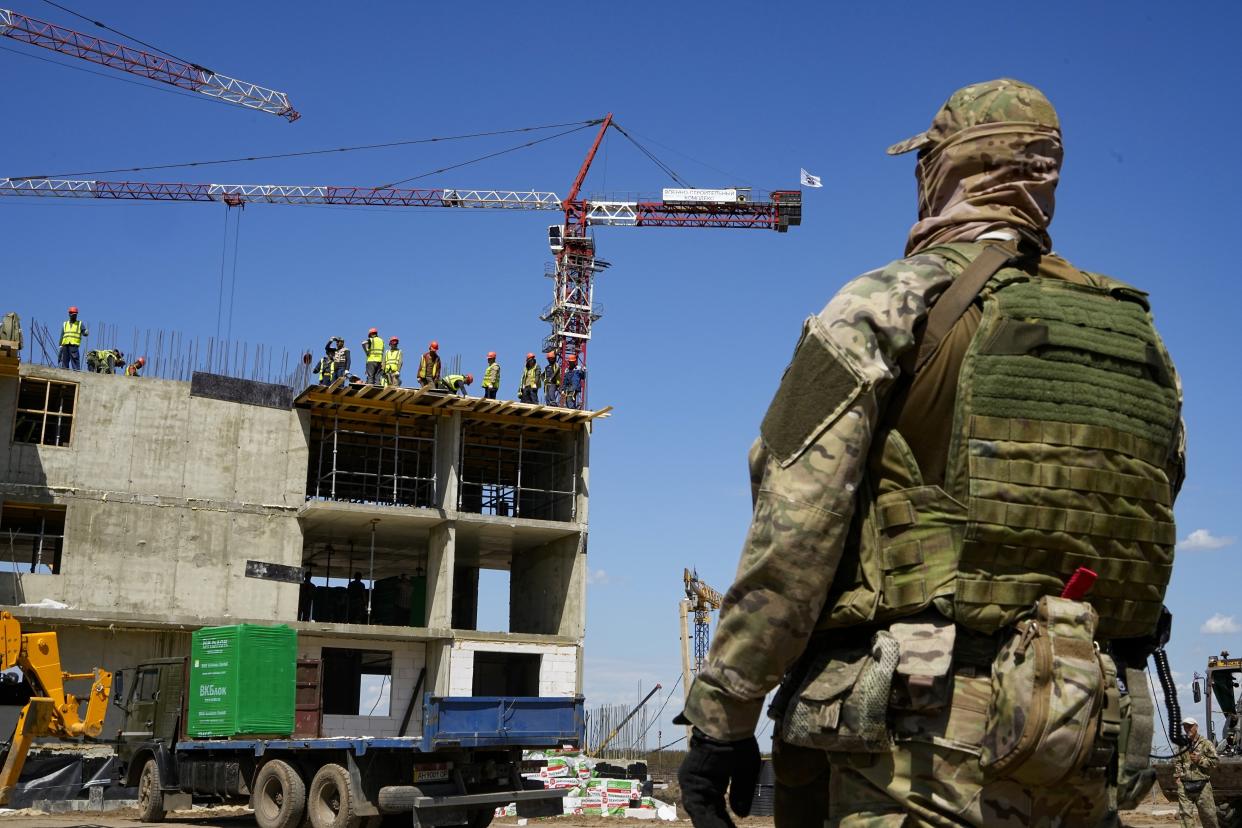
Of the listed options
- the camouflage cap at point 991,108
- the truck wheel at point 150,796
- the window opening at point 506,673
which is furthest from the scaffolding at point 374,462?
the camouflage cap at point 991,108

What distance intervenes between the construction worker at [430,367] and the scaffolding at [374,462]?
4.79ft

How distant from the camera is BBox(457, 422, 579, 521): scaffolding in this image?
119 ft

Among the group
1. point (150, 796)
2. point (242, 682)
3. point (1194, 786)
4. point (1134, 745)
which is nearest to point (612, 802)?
point (242, 682)

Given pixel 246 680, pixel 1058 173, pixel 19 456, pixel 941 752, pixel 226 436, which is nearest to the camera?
pixel 941 752

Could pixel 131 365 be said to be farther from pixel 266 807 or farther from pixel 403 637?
pixel 266 807

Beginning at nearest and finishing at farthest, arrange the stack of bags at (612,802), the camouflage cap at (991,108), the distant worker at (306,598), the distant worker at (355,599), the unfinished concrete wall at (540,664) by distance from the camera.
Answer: the camouflage cap at (991,108), the stack of bags at (612,802), the unfinished concrete wall at (540,664), the distant worker at (306,598), the distant worker at (355,599)

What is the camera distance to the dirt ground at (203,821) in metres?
17.9

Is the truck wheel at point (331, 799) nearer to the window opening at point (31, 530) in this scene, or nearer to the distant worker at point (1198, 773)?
the distant worker at point (1198, 773)

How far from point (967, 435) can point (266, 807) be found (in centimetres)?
1579

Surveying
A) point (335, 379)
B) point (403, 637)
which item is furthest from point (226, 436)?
point (403, 637)

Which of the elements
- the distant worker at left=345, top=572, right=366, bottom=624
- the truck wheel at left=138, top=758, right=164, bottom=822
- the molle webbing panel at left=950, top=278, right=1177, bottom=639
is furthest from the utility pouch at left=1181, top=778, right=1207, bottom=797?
the distant worker at left=345, top=572, right=366, bottom=624

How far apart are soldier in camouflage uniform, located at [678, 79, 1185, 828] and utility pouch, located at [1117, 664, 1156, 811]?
1 centimetres

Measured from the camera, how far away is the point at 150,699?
19.6 m

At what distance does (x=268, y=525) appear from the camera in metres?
32.3
